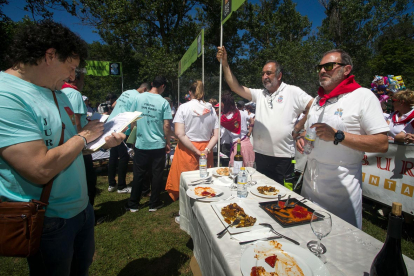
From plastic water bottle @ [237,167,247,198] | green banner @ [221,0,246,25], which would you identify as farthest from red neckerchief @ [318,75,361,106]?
green banner @ [221,0,246,25]

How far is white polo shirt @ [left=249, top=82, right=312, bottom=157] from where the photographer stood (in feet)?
8.69

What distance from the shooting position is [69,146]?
3.84ft

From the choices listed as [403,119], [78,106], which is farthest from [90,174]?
[403,119]

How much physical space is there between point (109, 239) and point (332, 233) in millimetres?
2890

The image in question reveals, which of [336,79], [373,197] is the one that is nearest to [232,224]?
[336,79]

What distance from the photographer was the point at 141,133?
3512 millimetres

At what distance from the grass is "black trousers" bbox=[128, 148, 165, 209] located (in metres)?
0.25

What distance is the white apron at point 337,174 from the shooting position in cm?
185

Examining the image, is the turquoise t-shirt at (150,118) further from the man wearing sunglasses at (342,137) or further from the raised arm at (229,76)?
the man wearing sunglasses at (342,137)

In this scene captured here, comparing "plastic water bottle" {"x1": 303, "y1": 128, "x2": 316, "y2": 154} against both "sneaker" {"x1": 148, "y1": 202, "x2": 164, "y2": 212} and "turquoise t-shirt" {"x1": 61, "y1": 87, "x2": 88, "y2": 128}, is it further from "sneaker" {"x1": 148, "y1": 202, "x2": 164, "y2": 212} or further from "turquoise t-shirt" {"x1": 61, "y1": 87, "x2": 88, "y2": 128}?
"sneaker" {"x1": 148, "y1": 202, "x2": 164, "y2": 212}

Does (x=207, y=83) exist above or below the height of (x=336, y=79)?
above

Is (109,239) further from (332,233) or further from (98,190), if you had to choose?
(332,233)

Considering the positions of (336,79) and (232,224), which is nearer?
(232,224)

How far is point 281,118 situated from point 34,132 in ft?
8.09
